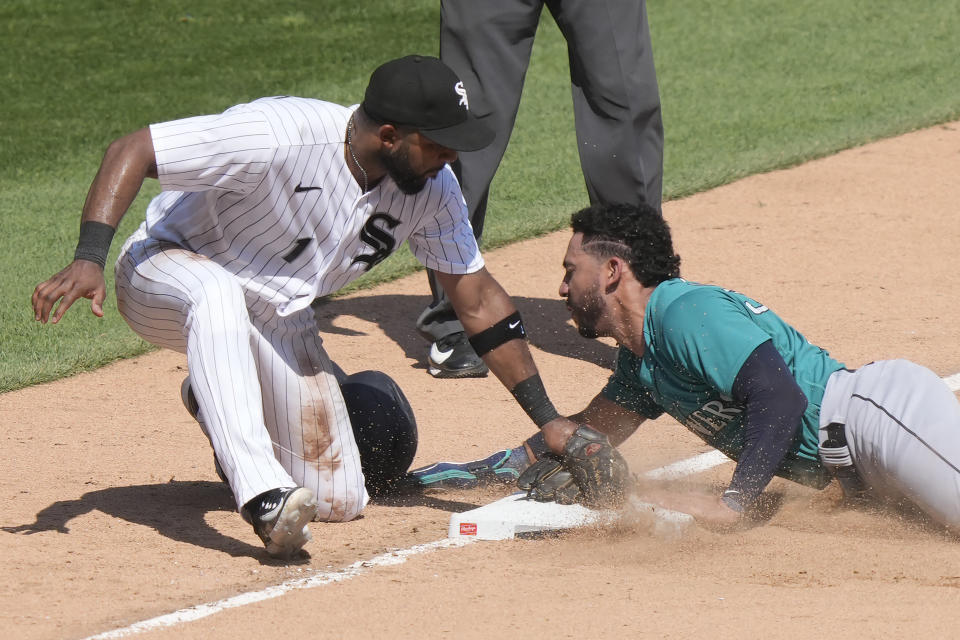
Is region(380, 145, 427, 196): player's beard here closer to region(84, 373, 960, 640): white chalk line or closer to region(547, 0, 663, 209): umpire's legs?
region(84, 373, 960, 640): white chalk line

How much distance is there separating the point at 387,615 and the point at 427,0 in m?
11.0

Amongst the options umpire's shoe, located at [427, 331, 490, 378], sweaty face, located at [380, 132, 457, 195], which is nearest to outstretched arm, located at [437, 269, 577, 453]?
sweaty face, located at [380, 132, 457, 195]

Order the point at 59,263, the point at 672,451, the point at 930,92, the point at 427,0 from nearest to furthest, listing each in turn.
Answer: the point at 672,451 < the point at 59,263 < the point at 930,92 < the point at 427,0

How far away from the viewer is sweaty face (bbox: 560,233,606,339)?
4.33m

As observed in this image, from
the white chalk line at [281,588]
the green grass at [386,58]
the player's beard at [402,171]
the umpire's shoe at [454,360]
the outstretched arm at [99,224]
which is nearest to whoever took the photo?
the white chalk line at [281,588]

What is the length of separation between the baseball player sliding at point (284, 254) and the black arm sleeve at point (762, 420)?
583 mm

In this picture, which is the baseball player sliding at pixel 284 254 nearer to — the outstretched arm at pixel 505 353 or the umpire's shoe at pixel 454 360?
the outstretched arm at pixel 505 353

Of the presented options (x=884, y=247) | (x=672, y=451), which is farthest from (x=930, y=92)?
(x=672, y=451)

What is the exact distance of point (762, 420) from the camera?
3998mm

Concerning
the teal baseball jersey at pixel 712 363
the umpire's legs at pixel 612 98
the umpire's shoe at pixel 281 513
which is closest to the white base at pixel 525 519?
the teal baseball jersey at pixel 712 363

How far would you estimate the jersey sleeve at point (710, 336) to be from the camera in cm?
403

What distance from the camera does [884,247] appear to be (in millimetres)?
7770

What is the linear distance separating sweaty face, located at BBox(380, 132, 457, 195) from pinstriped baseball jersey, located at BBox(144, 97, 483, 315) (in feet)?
0.31

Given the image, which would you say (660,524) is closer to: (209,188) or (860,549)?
(860,549)
